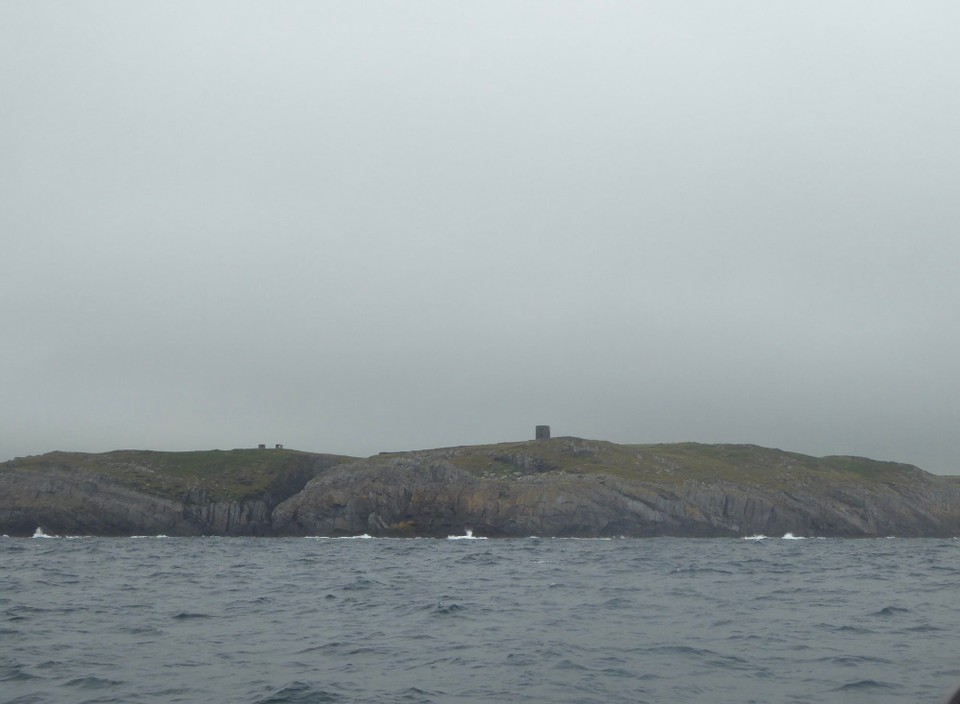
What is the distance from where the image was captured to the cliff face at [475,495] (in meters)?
111

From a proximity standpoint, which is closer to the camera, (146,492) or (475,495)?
(475,495)

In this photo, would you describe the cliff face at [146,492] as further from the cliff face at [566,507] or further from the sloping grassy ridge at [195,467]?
the cliff face at [566,507]

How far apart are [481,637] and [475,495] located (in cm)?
9015

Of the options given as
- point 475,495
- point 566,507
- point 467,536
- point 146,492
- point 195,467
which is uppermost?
point 195,467

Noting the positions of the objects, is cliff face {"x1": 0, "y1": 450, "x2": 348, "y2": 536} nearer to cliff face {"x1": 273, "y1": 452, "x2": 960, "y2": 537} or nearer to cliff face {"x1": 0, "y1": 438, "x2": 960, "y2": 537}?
cliff face {"x1": 0, "y1": 438, "x2": 960, "y2": 537}

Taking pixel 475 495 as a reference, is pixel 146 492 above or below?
below

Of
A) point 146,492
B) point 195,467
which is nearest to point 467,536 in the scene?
point 146,492

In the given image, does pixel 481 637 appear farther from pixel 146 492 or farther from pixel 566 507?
pixel 146 492

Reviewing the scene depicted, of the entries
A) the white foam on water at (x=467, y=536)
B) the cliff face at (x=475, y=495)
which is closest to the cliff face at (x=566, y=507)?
the cliff face at (x=475, y=495)

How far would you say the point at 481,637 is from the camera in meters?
23.3

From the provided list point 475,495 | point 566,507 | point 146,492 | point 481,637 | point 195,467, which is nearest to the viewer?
point 481,637

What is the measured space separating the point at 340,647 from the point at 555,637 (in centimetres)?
566

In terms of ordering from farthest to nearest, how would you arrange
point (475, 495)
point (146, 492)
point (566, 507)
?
point (146, 492) < point (475, 495) < point (566, 507)

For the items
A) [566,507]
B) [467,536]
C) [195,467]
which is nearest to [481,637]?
[566,507]
